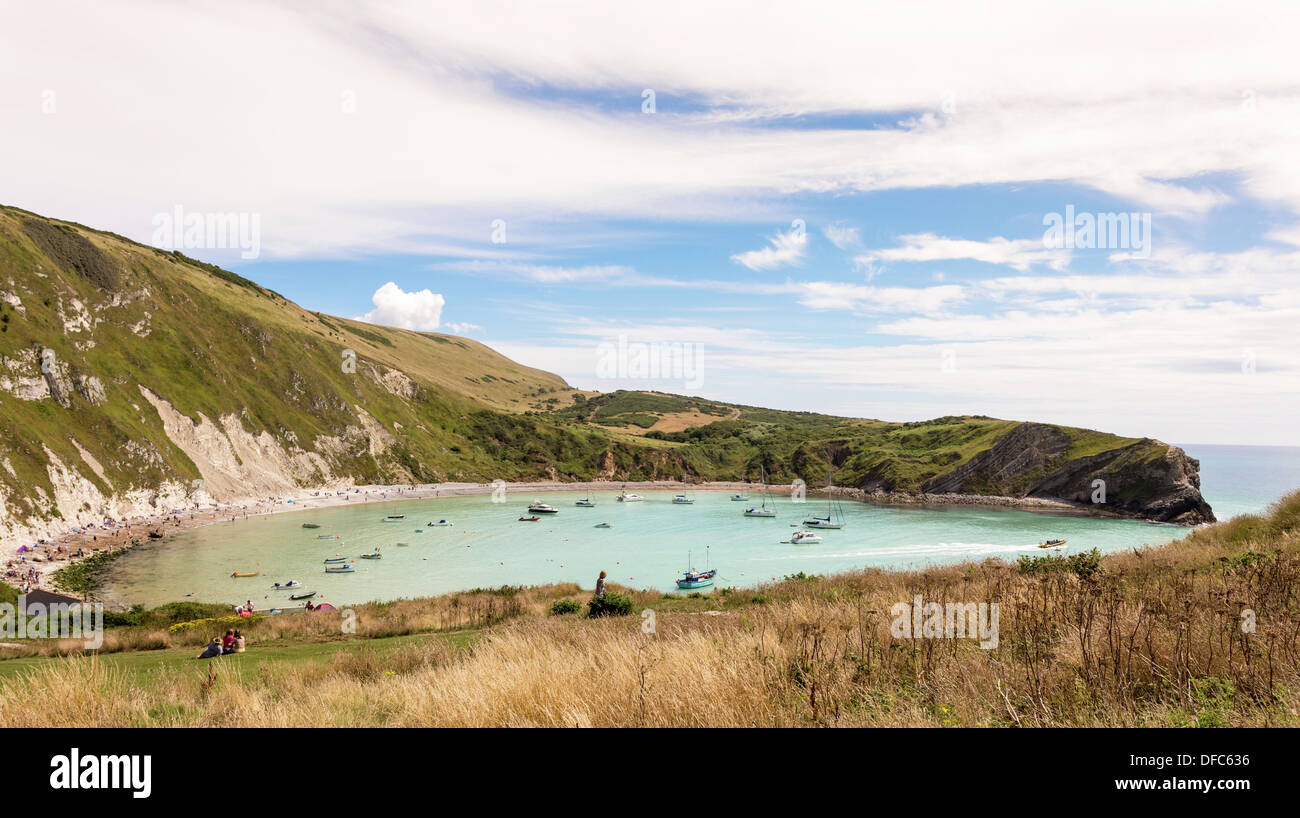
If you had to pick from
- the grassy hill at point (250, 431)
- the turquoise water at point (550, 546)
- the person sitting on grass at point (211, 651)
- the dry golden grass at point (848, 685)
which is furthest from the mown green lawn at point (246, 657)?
the grassy hill at point (250, 431)

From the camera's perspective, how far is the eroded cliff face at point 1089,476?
93.8m

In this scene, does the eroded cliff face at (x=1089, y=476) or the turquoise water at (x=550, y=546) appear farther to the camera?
the eroded cliff face at (x=1089, y=476)

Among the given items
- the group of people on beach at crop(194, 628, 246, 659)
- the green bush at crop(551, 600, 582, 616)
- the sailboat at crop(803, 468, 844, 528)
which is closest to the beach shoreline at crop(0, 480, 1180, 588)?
the sailboat at crop(803, 468, 844, 528)

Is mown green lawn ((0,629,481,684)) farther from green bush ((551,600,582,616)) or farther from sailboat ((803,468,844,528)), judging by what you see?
sailboat ((803,468,844,528))

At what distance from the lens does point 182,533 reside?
64.8 m

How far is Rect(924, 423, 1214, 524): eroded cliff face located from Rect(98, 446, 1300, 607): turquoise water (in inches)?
343

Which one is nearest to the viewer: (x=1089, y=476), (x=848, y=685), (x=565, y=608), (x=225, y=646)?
(x=848, y=685)

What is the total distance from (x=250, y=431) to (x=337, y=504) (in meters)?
17.8

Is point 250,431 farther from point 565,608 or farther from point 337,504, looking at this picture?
point 565,608

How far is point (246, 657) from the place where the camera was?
50.2ft

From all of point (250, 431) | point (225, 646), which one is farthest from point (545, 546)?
point (225, 646)

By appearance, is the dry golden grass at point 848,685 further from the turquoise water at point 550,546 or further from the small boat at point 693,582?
the small boat at point 693,582

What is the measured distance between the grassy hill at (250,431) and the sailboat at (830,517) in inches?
335
